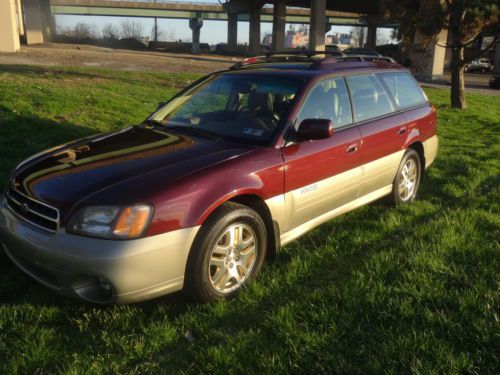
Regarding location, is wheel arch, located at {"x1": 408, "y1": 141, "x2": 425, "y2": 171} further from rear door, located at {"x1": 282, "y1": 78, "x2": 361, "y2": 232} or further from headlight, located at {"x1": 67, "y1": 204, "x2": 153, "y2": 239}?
headlight, located at {"x1": 67, "y1": 204, "x2": 153, "y2": 239}

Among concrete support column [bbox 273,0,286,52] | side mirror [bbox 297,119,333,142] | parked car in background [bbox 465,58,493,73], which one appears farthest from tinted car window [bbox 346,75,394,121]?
parked car in background [bbox 465,58,493,73]

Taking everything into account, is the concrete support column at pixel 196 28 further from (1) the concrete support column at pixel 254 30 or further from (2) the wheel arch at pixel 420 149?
(2) the wheel arch at pixel 420 149

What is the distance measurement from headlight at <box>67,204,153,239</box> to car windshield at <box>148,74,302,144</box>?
1.21m

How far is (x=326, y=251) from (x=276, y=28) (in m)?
45.8

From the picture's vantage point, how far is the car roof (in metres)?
4.34

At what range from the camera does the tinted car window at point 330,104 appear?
4.10m

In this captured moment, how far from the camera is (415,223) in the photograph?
4.82 meters

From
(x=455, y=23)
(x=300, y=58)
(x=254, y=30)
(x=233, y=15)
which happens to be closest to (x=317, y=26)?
(x=254, y=30)

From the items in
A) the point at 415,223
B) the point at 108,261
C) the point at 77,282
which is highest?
the point at 108,261

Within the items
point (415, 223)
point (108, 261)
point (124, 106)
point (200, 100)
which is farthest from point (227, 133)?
point (124, 106)

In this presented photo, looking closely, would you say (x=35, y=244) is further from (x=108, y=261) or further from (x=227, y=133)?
(x=227, y=133)

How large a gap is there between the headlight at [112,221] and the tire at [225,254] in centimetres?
40

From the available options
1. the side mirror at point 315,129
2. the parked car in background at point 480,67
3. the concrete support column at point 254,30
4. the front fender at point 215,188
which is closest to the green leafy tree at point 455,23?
the side mirror at point 315,129

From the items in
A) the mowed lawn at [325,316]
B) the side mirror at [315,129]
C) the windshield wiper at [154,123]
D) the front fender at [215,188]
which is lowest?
the mowed lawn at [325,316]
